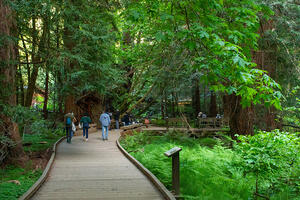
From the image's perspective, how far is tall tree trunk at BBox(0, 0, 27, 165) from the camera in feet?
27.9

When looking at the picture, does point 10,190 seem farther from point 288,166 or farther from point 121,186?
point 288,166

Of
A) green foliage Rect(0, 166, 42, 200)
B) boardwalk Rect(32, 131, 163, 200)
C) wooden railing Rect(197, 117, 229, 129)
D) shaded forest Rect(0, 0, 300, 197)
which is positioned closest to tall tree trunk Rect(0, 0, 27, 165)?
shaded forest Rect(0, 0, 300, 197)

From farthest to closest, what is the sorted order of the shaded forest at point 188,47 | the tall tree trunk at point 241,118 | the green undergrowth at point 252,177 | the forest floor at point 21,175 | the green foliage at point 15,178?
the tall tree trunk at point 241,118 → the forest floor at point 21,175 → the green foliage at point 15,178 → the green undergrowth at point 252,177 → the shaded forest at point 188,47

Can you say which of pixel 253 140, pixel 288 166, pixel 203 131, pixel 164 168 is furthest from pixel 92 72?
pixel 203 131

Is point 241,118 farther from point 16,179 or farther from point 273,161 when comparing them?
point 16,179

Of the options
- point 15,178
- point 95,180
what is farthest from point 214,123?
point 15,178

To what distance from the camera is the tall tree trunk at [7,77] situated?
8.51 meters

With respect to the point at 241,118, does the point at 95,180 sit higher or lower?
lower

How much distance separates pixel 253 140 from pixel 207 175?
1489 mm

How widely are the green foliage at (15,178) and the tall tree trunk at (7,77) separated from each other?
70 cm

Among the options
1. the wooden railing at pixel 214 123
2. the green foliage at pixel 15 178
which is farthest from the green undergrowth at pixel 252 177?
the wooden railing at pixel 214 123

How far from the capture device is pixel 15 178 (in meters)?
8.39

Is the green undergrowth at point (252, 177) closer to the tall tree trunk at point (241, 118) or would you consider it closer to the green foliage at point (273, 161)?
the green foliage at point (273, 161)

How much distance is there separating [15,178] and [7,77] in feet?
10.6
